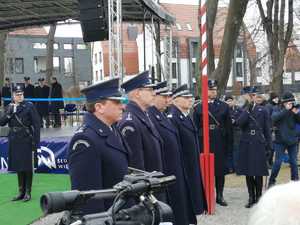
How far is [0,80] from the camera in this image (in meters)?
24.7

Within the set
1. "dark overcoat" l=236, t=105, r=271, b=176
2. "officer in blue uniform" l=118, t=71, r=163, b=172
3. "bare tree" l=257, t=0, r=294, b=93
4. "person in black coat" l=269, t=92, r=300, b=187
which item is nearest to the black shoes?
"dark overcoat" l=236, t=105, r=271, b=176

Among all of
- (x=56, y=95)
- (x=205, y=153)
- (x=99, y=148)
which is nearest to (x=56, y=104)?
(x=56, y=95)

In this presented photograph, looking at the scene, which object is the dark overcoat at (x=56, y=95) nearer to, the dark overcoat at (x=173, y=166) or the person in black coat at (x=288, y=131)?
the person in black coat at (x=288, y=131)

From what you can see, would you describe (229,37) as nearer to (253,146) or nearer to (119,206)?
(253,146)

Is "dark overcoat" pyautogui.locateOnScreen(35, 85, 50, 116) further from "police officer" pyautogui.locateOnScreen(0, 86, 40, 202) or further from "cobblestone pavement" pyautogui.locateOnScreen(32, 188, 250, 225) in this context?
"cobblestone pavement" pyautogui.locateOnScreen(32, 188, 250, 225)

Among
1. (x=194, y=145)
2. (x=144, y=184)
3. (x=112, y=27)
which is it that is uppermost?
(x=112, y=27)

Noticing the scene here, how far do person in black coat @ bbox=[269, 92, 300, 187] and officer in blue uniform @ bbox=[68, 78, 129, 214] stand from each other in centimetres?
661

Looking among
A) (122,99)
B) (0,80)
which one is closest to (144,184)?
(122,99)

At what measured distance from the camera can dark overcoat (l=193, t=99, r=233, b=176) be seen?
8664 mm

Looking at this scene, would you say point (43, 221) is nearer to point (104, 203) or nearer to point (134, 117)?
point (134, 117)

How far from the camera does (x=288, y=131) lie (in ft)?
33.2

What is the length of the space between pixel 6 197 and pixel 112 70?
9.36ft

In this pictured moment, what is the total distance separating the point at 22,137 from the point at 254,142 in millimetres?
3590

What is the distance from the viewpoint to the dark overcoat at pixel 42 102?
60.8 feet
